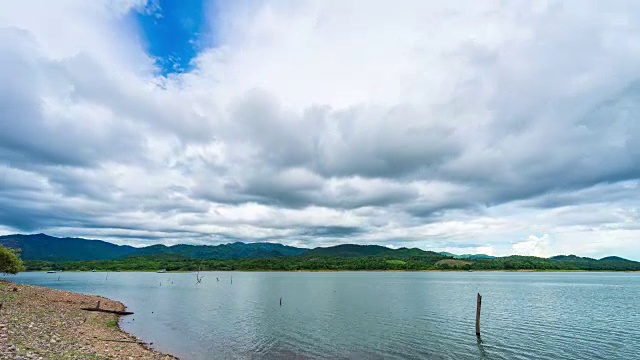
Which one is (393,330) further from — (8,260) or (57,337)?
(8,260)

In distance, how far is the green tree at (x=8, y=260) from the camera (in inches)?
2928

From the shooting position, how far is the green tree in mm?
74381

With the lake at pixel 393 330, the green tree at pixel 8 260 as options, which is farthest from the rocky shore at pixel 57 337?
the green tree at pixel 8 260

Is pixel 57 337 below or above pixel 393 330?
above

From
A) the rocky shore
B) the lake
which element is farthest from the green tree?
the rocky shore

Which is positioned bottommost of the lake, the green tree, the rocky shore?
the lake

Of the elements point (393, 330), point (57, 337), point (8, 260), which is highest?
point (8, 260)

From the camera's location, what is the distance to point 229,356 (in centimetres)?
3712

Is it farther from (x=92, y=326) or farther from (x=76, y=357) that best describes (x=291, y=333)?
(x=76, y=357)

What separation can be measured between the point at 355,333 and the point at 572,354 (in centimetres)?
2459

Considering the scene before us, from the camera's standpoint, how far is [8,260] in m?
75.5

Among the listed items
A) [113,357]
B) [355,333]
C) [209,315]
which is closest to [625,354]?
[355,333]

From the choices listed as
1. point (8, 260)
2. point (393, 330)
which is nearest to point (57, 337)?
point (393, 330)

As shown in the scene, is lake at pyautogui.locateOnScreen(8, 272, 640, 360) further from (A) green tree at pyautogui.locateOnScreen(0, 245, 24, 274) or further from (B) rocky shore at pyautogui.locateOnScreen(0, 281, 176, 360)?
(A) green tree at pyautogui.locateOnScreen(0, 245, 24, 274)
